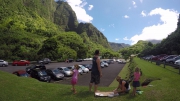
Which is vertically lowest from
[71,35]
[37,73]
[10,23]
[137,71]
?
[37,73]

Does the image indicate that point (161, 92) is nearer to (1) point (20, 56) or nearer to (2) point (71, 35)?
(1) point (20, 56)

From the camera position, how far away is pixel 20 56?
220 ft

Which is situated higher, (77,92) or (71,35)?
(71,35)

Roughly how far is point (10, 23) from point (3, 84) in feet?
335

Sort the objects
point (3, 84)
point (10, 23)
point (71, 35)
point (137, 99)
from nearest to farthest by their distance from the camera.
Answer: point (137, 99) → point (3, 84) → point (71, 35) → point (10, 23)

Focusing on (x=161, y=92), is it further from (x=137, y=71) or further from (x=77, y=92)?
(x=77, y=92)

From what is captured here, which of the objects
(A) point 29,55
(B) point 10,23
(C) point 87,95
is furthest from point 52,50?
(C) point 87,95

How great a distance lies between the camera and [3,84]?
13.6 meters

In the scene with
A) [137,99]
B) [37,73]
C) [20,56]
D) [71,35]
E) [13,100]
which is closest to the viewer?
[137,99]

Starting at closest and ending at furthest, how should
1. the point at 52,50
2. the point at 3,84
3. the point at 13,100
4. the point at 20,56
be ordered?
the point at 13,100 < the point at 3,84 < the point at 20,56 < the point at 52,50

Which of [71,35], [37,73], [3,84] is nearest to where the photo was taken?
[3,84]

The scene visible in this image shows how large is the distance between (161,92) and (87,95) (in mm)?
4708

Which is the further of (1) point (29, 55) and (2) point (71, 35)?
(2) point (71, 35)

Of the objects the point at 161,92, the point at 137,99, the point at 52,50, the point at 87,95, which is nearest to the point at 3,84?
the point at 87,95
